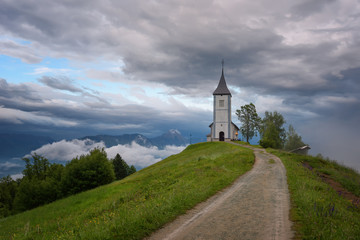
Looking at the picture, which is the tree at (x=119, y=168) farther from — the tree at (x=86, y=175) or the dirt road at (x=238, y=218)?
the dirt road at (x=238, y=218)

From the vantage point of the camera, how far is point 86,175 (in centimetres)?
4372

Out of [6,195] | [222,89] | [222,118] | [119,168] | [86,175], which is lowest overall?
[6,195]

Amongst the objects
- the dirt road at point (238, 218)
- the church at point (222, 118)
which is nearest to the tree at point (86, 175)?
the church at point (222, 118)

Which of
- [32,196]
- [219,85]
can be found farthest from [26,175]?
[219,85]

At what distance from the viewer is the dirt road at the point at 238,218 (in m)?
6.85

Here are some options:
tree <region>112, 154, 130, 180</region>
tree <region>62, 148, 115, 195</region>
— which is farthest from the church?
tree <region>112, 154, 130, 180</region>

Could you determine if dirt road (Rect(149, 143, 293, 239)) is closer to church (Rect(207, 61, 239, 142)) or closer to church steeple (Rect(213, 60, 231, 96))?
church (Rect(207, 61, 239, 142))

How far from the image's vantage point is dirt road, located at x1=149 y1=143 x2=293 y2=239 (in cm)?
685

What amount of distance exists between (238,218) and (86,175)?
4076 cm

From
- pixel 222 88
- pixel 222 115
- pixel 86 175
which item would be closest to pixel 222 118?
pixel 222 115

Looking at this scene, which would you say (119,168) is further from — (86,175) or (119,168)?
(86,175)

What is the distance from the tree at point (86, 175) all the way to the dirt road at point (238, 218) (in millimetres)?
36667

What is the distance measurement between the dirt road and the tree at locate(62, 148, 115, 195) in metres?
36.7

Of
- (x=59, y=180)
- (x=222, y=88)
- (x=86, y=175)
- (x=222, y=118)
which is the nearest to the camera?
(x=86, y=175)
